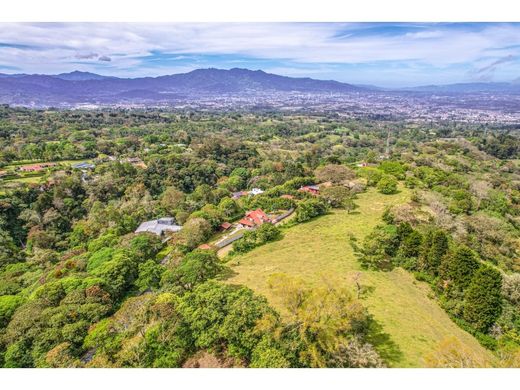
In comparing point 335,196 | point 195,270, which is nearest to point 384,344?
point 195,270

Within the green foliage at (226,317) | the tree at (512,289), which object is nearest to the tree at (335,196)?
the tree at (512,289)

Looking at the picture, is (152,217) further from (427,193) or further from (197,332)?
(427,193)

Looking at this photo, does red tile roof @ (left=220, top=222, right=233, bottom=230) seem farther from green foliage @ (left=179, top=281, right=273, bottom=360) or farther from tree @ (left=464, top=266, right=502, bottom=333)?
tree @ (left=464, top=266, right=502, bottom=333)

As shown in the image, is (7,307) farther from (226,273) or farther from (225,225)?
(225,225)

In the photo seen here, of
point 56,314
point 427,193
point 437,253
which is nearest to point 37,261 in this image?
point 56,314

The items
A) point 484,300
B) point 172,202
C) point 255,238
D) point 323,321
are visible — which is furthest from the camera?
point 172,202

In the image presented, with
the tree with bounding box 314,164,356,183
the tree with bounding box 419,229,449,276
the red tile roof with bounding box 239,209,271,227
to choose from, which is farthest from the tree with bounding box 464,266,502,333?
the tree with bounding box 314,164,356,183
